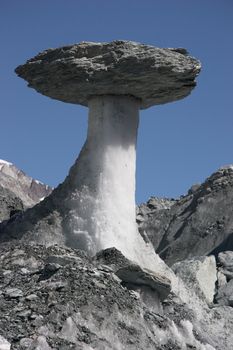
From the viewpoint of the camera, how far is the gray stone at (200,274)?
2955 centimetres

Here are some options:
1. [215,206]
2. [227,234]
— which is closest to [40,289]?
[227,234]

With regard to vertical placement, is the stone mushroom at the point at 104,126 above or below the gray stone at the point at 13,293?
above

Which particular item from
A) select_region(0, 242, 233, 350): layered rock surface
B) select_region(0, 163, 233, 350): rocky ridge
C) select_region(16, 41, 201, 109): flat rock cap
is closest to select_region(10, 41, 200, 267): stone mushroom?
select_region(16, 41, 201, 109): flat rock cap

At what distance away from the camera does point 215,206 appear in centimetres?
4572

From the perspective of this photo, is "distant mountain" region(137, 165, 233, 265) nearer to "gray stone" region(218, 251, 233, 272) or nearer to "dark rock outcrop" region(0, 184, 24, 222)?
"gray stone" region(218, 251, 233, 272)

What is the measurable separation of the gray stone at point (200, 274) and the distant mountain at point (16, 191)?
5.64 metres

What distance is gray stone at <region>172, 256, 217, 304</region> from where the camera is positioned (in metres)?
29.5

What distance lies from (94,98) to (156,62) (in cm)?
228

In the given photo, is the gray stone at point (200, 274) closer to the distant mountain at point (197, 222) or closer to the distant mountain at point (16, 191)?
the distant mountain at point (16, 191)

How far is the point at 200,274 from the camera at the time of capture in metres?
30.2

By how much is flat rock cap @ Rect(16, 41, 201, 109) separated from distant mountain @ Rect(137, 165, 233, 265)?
1327 cm

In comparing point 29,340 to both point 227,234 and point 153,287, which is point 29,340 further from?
point 227,234

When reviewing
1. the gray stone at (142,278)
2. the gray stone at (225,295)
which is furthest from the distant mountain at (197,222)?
the gray stone at (142,278)

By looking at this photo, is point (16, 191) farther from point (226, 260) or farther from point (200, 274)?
point (200, 274)
